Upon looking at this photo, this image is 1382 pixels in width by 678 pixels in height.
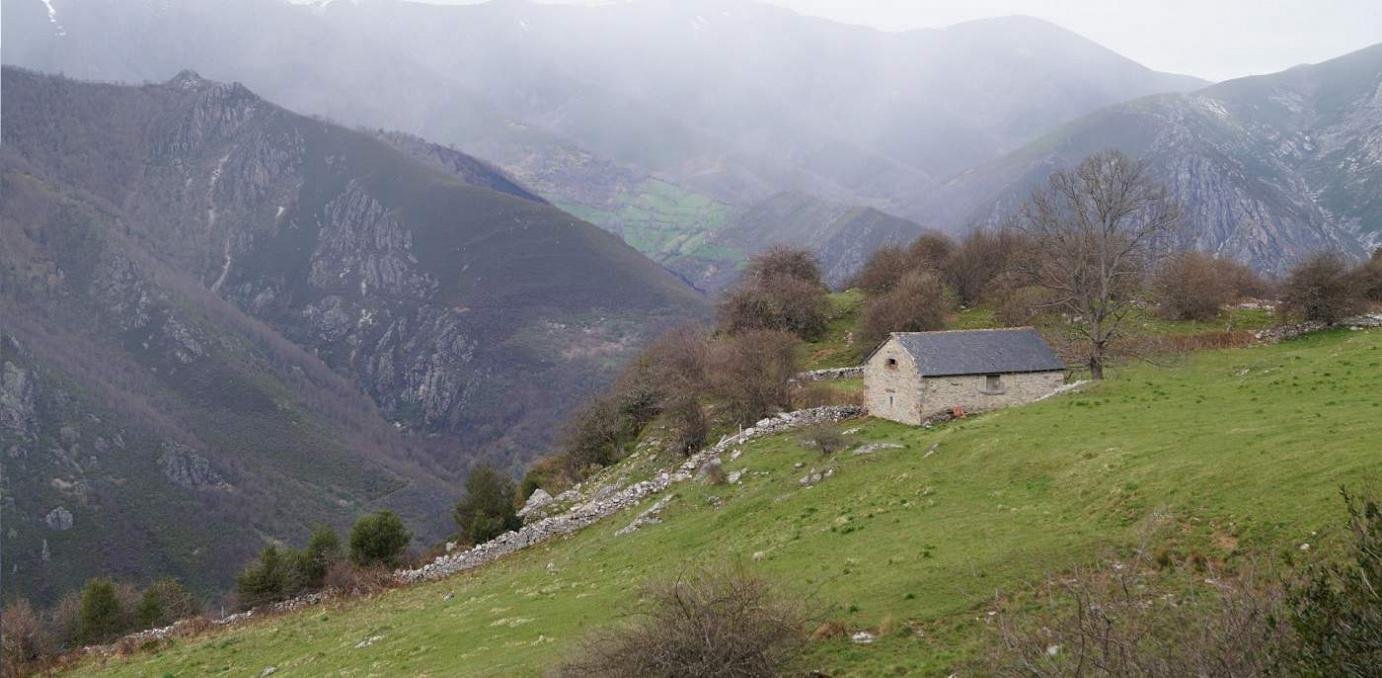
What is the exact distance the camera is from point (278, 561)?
166 feet

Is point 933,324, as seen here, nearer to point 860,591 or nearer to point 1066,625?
point 860,591

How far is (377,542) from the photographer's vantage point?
46.9 m

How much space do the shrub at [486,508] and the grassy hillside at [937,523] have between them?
6575mm

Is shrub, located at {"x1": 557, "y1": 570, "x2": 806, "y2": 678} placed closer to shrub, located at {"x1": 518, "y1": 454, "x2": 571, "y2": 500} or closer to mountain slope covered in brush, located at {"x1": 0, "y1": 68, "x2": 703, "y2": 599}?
shrub, located at {"x1": 518, "y1": 454, "x2": 571, "y2": 500}

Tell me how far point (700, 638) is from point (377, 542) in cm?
3995

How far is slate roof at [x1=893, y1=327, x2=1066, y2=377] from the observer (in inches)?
→ 1366

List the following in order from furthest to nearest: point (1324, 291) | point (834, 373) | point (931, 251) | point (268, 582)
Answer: point (931, 251), point (834, 373), point (268, 582), point (1324, 291)

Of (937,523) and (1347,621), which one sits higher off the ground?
(1347,621)

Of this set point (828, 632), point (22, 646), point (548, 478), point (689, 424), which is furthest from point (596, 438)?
point (828, 632)

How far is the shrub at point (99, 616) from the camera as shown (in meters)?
49.2

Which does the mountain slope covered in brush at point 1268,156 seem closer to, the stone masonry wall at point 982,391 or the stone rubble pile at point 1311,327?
the stone rubble pile at point 1311,327

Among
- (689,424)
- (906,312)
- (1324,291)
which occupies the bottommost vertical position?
(689,424)

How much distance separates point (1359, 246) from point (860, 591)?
484 feet

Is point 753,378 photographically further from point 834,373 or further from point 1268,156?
point 1268,156
